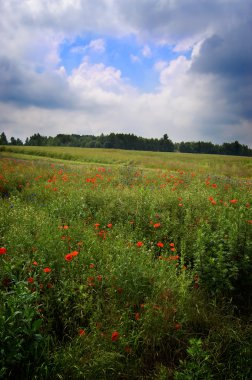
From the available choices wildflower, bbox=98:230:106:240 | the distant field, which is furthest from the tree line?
wildflower, bbox=98:230:106:240

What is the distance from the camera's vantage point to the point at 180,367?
3250 millimetres

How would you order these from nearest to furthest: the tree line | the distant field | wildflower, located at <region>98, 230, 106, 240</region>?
wildflower, located at <region>98, 230, 106, 240</region> → the distant field → the tree line

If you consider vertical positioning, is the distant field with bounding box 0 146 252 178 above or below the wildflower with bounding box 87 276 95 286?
above

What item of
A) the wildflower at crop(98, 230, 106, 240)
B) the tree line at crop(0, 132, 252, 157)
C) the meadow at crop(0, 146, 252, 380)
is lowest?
the meadow at crop(0, 146, 252, 380)

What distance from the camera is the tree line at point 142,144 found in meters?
104

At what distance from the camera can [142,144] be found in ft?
346

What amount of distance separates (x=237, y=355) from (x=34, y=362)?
2.41 meters

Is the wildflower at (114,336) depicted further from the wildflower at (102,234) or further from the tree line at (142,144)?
the tree line at (142,144)

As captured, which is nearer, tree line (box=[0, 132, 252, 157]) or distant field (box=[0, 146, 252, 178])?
distant field (box=[0, 146, 252, 178])

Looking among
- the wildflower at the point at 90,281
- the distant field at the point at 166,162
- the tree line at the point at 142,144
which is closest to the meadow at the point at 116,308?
the wildflower at the point at 90,281

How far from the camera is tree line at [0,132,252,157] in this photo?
10369 centimetres

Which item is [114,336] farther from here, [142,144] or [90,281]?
[142,144]

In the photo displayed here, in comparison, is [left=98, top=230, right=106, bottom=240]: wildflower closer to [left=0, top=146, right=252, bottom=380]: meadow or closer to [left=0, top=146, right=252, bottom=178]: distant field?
[left=0, top=146, right=252, bottom=380]: meadow

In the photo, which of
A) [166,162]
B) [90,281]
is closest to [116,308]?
[90,281]
